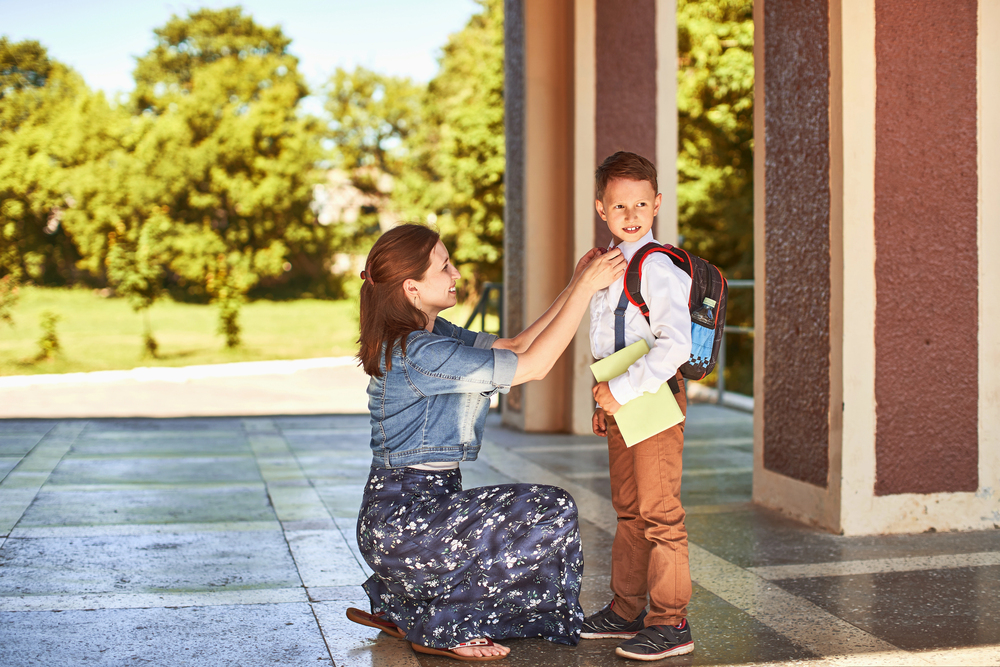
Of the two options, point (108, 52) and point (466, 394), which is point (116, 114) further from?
point (466, 394)

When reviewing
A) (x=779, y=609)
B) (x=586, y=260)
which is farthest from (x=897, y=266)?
(x=586, y=260)

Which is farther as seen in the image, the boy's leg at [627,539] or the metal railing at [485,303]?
the metal railing at [485,303]

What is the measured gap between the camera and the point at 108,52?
97.5 feet

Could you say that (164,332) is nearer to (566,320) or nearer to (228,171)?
(228,171)

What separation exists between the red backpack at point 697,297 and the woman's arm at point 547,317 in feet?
0.44

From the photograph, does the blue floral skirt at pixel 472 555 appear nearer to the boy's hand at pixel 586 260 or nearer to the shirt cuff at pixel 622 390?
the shirt cuff at pixel 622 390

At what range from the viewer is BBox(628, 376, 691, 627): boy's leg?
110 inches

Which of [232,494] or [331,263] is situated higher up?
[331,263]

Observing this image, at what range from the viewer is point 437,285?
9.26 ft

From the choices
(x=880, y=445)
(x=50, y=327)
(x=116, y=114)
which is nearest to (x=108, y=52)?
(x=116, y=114)

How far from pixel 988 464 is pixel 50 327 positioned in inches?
660

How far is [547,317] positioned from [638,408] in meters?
0.41

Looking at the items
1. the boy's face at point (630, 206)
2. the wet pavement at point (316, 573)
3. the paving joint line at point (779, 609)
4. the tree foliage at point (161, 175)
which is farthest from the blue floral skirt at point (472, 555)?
the tree foliage at point (161, 175)

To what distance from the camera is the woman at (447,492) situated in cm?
273
